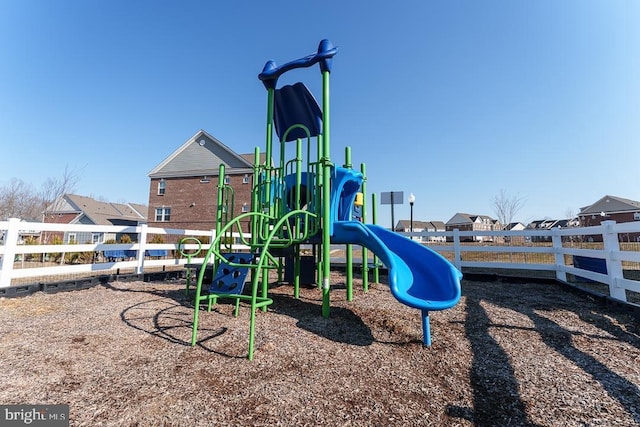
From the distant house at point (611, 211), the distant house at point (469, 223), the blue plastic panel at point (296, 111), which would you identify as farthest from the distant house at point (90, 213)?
the distant house at point (469, 223)

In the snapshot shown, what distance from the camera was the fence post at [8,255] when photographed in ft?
15.0

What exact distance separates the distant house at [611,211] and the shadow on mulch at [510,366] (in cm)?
4391

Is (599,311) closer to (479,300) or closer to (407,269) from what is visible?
(479,300)

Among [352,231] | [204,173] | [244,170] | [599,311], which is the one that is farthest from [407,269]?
[204,173]

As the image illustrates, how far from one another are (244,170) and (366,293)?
20.9 m

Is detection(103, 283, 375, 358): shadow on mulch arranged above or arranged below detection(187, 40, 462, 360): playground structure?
below

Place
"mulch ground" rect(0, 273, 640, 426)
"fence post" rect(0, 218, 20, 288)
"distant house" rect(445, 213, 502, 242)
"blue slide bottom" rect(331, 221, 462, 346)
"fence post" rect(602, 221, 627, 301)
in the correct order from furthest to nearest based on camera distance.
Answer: "distant house" rect(445, 213, 502, 242), "fence post" rect(0, 218, 20, 288), "fence post" rect(602, 221, 627, 301), "blue slide bottom" rect(331, 221, 462, 346), "mulch ground" rect(0, 273, 640, 426)

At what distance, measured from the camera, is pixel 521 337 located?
3.17 m

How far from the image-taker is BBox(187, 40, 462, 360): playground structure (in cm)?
339

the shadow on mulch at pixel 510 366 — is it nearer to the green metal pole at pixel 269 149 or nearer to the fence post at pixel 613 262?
the fence post at pixel 613 262

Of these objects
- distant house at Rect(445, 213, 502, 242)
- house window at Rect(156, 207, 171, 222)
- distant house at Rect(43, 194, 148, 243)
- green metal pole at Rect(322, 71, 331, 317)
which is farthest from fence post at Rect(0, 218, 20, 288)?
distant house at Rect(445, 213, 502, 242)

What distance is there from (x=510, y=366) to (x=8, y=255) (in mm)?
6818

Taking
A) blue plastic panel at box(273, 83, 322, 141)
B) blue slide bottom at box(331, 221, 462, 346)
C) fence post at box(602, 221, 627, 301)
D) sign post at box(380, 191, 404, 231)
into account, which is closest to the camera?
blue slide bottom at box(331, 221, 462, 346)

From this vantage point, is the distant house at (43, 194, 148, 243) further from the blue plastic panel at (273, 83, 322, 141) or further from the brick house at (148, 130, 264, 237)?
the blue plastic panel at (273, 83, 322, 141)
